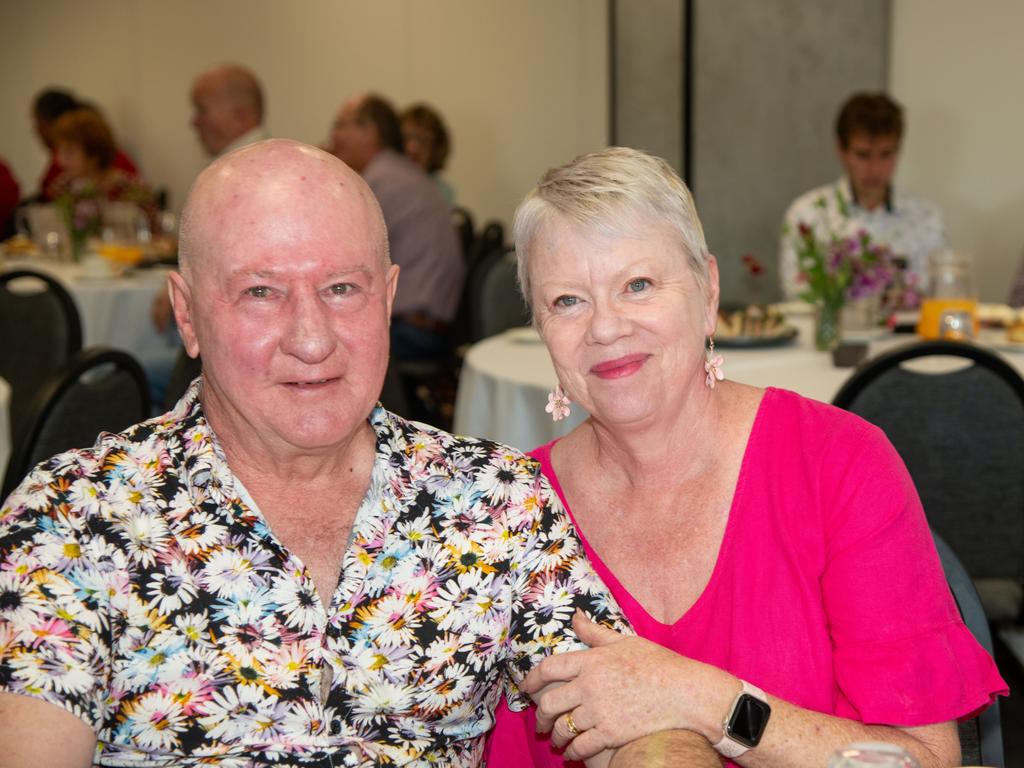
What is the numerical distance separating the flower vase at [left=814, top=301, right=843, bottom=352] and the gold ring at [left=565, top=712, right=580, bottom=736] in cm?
228

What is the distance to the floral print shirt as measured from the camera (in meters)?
1.47

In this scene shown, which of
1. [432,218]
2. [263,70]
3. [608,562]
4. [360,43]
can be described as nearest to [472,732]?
[608,562]

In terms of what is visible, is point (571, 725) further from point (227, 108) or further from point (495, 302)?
point (227, 108)

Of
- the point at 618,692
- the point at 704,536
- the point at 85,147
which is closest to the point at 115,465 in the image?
the point at 618,692

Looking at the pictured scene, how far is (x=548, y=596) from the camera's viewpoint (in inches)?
64.1

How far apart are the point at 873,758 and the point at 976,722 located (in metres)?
0.77

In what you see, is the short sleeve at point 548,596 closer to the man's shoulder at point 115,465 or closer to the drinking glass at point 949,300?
the man's shoulder at point 115,465

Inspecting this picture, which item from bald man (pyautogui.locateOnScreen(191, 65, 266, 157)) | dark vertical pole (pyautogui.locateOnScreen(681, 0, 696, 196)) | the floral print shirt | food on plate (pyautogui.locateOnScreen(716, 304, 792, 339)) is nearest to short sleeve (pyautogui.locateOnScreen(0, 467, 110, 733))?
the floral print shirt

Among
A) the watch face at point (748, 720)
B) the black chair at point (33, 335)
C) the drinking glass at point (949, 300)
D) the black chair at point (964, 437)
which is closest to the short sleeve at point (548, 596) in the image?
the watch face at point (748, 720)

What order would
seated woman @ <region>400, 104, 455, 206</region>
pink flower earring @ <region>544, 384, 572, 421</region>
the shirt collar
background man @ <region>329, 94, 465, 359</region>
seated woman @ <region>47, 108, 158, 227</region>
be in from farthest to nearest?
seated woman @ <region>400, 104, 455, 206</region>, seated woman @ <region>47, 108, 158, 227</region>, background man @ <region>329, 94, 465, 359</region>, the shirt collar, pink flower earring @ <region>544, 384, 572, 421</region>

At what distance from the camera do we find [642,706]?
1.46 meters

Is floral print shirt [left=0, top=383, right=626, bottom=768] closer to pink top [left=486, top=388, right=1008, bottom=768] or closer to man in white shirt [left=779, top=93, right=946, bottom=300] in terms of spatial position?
pink top [left=486, top=388, right=1008, bottom=768]

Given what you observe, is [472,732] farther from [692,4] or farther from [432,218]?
[692,4]

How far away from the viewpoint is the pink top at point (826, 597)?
1532mm
